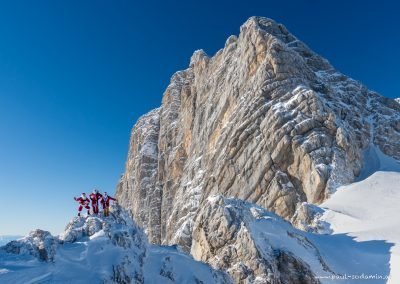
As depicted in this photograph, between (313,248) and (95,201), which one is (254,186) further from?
(95,201)

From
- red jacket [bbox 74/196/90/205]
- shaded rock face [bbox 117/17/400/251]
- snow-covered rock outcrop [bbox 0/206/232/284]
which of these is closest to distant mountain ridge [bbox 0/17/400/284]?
snow-covered rock outcrop [bbox 0/206/232/284]

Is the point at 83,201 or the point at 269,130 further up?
the point at 269,130

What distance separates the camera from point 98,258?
617 inches

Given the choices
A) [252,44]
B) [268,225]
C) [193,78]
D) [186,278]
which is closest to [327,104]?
[252,44]

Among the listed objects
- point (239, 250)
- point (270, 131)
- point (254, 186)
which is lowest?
point (239, 250)

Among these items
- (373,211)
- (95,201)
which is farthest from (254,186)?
(95,201)

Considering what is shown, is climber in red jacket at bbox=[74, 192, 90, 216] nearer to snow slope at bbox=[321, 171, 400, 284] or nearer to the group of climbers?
the group of climbers

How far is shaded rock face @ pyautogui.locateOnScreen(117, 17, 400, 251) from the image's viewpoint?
50.2 m

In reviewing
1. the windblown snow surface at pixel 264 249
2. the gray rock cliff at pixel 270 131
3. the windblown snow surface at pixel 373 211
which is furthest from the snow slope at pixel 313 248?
the gray rock cliff at pixel 270 131

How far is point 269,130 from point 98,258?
43747 millimetres

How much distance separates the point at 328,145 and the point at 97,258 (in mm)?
40254

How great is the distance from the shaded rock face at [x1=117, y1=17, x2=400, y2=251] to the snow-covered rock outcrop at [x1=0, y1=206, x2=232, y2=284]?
2294cm

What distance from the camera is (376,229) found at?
31.6 metres

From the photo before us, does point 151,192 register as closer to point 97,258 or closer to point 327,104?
point 327,104
